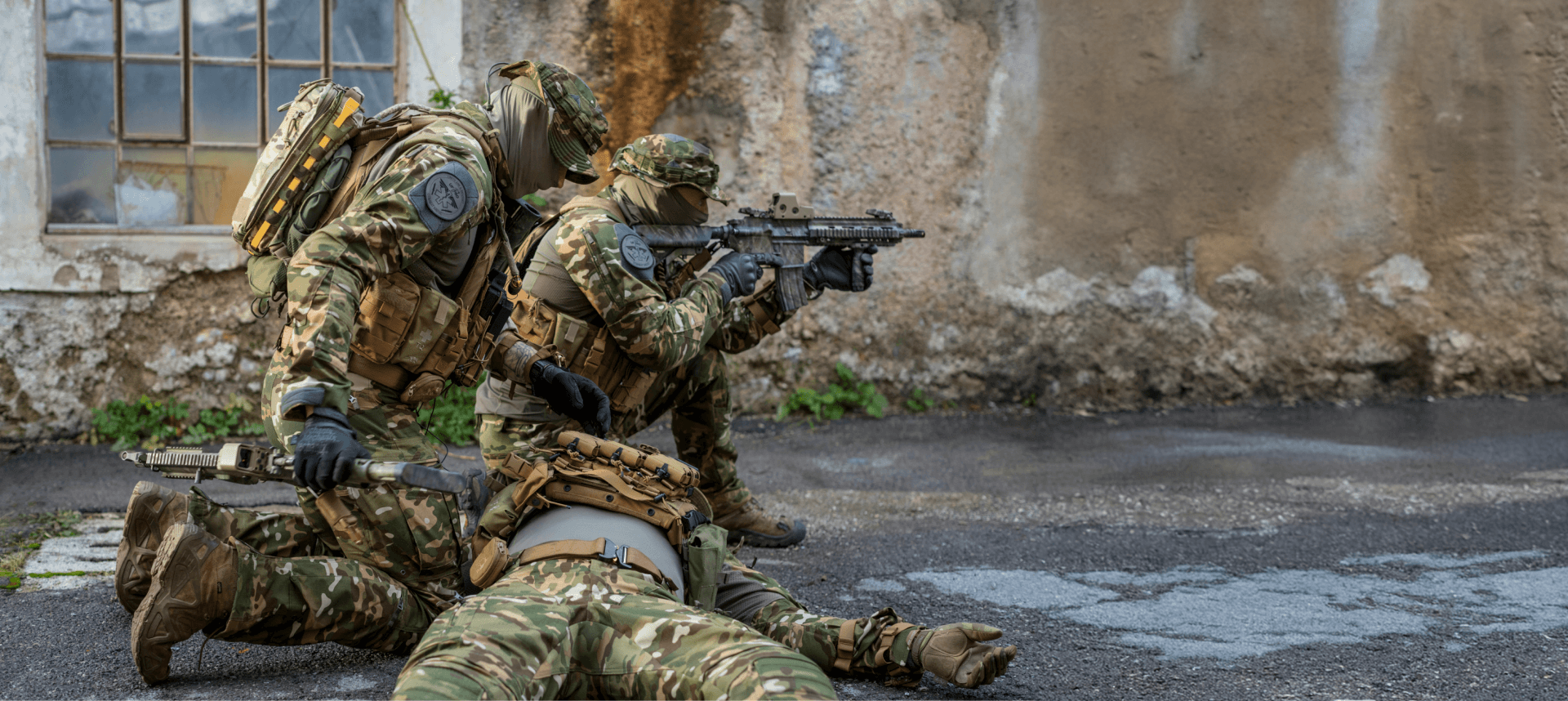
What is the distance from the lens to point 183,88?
5605 millimetres

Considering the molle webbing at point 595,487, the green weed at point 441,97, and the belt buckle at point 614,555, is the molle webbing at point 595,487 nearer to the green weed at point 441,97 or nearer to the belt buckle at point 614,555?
the belt buckle at point 614,555

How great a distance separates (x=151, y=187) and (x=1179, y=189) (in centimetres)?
555

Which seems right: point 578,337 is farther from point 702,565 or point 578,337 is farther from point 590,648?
point 590,648

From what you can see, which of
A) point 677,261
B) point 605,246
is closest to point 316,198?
point 605,246

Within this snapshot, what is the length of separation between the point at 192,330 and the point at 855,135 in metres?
3.56

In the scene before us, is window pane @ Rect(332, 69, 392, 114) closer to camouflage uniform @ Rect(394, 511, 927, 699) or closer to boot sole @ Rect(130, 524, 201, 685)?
boot sole @ Rect(130, 524, 201, 685)

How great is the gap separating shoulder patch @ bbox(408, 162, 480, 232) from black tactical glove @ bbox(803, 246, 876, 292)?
5.54ft

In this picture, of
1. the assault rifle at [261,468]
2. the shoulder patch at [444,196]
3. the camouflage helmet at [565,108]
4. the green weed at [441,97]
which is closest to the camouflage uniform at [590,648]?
the assault rifle at [261,468]

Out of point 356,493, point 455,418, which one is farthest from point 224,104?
point 356,493

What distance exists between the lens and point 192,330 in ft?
17.9

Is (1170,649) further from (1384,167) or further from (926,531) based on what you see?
(1384,167)

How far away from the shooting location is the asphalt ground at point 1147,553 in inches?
97.7

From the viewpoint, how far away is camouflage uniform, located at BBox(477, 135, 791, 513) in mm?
3199

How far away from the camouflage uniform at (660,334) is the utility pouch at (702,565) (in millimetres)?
470
